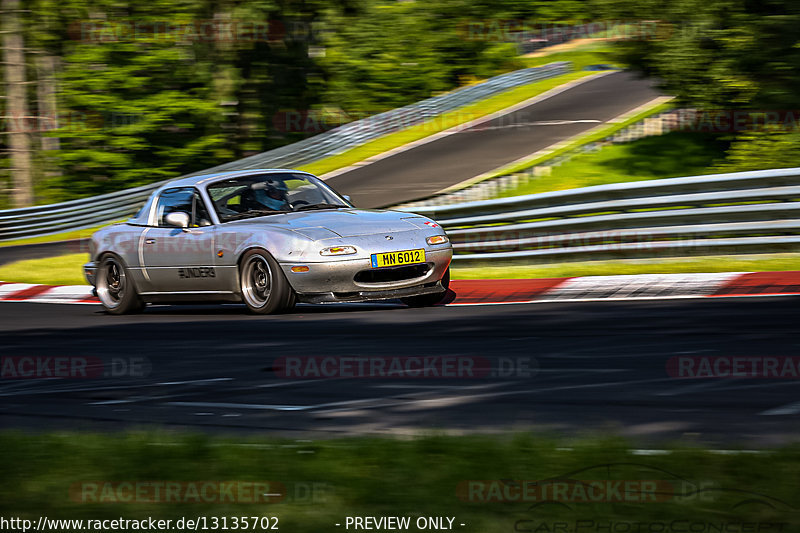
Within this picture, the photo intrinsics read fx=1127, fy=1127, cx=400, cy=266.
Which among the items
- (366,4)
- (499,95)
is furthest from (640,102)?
(366,4)

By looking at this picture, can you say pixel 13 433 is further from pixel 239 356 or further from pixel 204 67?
pixel 204 67

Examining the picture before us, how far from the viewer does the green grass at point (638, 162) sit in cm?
2019

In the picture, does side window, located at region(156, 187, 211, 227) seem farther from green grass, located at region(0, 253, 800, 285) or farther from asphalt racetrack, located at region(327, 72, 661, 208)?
asphalt racetrack, located at region(327, 72, 661, 208)

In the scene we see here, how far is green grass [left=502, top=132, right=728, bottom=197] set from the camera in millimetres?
20188

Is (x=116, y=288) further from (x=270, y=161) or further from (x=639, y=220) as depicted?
(x=270, y=161)

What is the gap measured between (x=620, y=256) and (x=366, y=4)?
25.6 meters

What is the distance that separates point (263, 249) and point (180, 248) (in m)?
1.35

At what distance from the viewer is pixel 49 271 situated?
689 inches

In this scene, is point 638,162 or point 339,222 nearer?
point 339,222

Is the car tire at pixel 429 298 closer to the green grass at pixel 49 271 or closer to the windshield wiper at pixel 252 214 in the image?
the windshield wiper at pixel 252 214

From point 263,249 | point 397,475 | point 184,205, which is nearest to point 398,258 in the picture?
point 263,249

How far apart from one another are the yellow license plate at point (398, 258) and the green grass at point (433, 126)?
670 inches

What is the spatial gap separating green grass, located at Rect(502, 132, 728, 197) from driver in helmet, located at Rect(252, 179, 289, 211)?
9724 millimetres

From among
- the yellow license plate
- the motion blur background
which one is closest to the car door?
the yellow license plate
